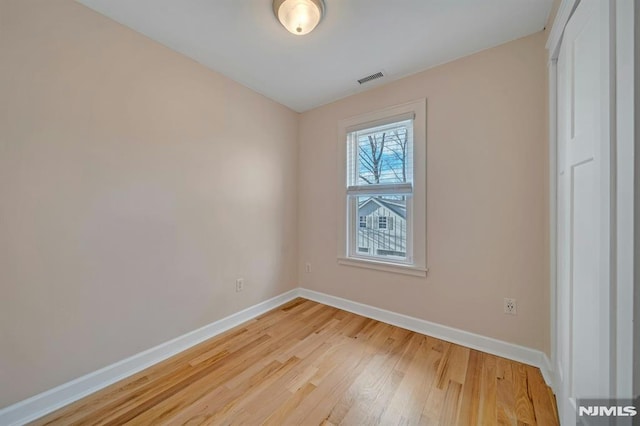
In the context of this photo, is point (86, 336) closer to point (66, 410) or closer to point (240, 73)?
point (66, 410)

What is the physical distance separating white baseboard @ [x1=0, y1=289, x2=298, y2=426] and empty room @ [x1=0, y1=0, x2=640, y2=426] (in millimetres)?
13

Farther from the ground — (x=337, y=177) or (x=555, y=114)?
(x=555, y=114)

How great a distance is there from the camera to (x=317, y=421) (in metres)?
1.25

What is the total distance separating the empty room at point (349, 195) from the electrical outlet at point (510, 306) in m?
0.01

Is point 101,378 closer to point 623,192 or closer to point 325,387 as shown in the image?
point 325,387

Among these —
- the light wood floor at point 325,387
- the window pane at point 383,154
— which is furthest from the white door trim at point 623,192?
the window pane at point 383,154

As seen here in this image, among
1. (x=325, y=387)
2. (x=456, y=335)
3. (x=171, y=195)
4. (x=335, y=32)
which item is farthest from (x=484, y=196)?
(x=171, y=195)

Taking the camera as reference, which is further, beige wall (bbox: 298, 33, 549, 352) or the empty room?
beige wall (bbox: 298, 33, 549, 352)

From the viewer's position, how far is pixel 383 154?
2484mm

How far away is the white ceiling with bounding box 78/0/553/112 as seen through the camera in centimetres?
147

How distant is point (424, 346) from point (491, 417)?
26.1 inches

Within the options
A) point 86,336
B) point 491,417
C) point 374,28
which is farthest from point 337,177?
point 86,336

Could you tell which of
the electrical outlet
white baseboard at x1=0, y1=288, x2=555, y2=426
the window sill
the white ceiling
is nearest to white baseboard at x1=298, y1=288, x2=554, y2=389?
white baseboard at x1=0, y1=288, x2=555, y2=426

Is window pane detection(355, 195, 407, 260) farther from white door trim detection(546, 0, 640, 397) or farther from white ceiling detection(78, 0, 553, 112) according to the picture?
white door trim detection(546, 0, 640, 397)
